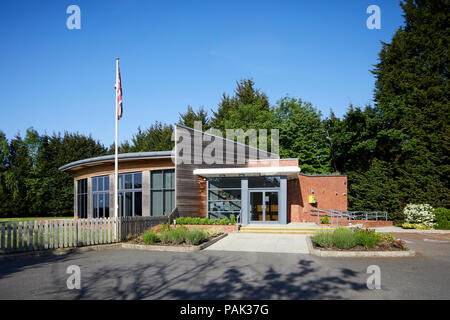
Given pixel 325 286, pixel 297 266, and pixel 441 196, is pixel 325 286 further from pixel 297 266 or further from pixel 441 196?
pixel 441 196

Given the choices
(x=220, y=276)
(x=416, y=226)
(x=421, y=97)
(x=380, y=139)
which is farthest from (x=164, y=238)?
(x=421, y=97)

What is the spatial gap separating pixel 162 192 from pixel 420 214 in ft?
53.6

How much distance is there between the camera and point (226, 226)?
18172mm

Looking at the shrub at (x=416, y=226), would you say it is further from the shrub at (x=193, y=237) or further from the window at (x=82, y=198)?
the window at (x=82, y=198)

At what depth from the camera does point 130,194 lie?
862 inches

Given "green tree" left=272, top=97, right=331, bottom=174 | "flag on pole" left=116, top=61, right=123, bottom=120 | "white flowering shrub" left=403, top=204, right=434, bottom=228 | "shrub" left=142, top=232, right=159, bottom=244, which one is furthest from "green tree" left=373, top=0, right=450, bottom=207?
"flag on pole" left=116, top=61, right=123, bottom=120

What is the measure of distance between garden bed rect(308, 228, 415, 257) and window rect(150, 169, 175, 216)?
11269 mm

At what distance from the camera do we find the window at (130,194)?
21.6 meters

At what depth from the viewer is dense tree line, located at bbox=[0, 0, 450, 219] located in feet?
80.8

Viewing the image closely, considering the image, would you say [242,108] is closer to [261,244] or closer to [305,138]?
[305,138]

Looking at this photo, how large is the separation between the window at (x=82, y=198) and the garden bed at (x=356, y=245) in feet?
66.9

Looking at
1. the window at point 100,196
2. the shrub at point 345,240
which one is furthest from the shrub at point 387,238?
the window at point 100,196

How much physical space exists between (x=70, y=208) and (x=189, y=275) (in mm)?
40066
